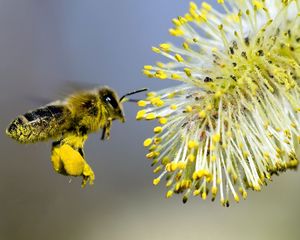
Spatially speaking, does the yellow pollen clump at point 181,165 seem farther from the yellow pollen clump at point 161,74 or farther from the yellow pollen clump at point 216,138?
the yellow pollen clump at point 161,74

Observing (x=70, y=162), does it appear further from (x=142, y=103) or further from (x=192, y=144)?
(x=192, y=144)

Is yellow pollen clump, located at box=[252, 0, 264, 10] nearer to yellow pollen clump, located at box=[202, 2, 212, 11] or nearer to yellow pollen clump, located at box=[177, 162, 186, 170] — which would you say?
yellow pollen clump, located at box=[202, 2, 212, 11]

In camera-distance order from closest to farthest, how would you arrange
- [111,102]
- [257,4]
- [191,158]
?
1. [191,158]
2. [257,4]
3. [111,102]

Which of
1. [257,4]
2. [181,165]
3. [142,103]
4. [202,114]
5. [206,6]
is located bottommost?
[181,165]

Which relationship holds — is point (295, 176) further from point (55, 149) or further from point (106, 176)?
point (106, 176)

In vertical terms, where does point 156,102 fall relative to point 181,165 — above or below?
above

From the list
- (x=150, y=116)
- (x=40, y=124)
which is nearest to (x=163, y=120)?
(x=150, y=116)

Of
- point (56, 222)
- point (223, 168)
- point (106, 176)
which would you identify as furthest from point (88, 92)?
point (106, 176)

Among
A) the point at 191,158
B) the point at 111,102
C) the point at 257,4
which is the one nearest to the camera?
the point at 191,158
